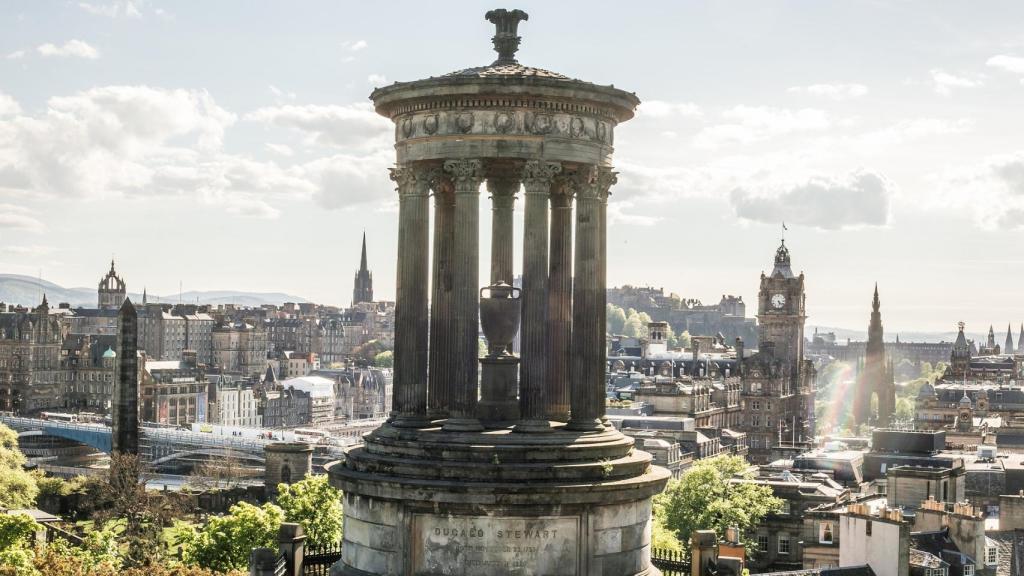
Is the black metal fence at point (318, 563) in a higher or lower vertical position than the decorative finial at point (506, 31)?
lower

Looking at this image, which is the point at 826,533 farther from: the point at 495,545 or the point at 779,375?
the point at 779,375

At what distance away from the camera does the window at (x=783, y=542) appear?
85250 millimetres

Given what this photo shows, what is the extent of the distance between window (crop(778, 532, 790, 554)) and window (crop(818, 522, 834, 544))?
8212 millimetres

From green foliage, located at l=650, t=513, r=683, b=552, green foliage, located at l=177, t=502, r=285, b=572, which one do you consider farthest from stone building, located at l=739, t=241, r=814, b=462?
green foliage, located at l=177, t=502, r=285, b=572

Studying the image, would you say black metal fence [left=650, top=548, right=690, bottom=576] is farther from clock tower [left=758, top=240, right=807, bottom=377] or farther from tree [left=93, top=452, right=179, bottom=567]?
clock tower [left=758, top=240, right=807, bottom=377]

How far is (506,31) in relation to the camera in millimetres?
28969

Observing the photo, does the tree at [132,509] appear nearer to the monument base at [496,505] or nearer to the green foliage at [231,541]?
the green foliage at [231,541]

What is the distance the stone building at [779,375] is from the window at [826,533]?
273 feet

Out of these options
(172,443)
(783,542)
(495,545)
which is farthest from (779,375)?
(495,545)

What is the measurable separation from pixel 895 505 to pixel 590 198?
54008 millimetres

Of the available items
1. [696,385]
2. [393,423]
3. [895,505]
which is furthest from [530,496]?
[696,385]

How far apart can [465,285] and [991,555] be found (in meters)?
42.8

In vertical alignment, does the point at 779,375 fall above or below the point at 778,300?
below

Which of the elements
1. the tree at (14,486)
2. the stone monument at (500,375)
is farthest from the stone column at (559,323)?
the tree at (14,486)
